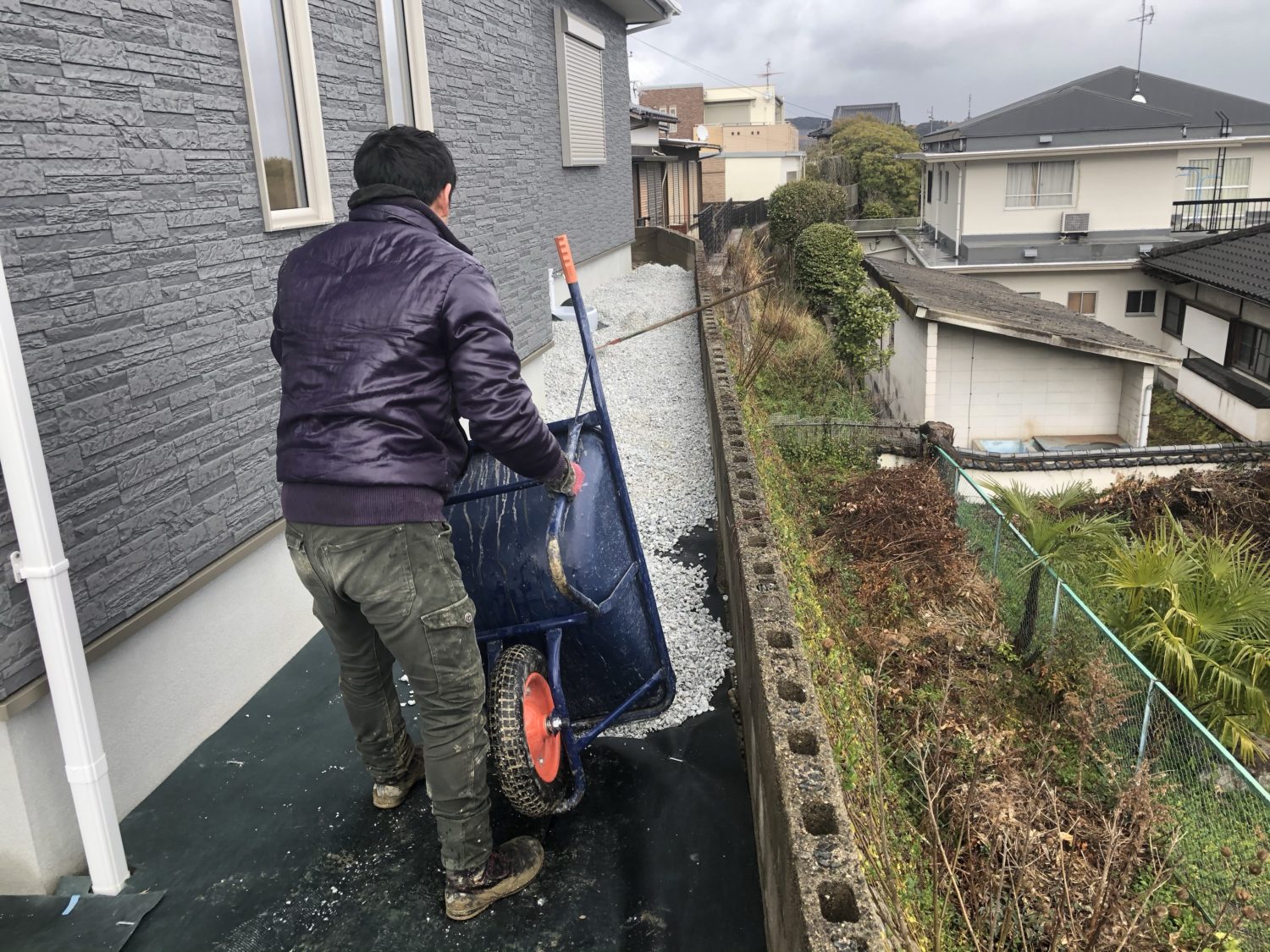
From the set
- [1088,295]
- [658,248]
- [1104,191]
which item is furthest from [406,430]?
[1104,191]

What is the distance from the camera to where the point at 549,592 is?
10.2 ft

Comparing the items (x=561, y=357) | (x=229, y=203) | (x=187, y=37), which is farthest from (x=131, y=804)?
(x=561, y=357)

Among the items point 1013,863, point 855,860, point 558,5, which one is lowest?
point 1013,863

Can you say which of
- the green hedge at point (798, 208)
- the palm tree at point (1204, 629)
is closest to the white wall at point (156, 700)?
the palm tree at point (1204, 629)

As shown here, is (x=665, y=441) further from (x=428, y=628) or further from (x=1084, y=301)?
(x=1084, y=301)

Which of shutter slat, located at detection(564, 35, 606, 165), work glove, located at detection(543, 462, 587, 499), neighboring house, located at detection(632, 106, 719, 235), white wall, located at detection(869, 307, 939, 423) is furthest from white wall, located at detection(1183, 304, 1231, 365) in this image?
work glove, located at detection(543, 462, 587, 499)

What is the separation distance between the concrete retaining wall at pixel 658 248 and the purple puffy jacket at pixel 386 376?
18.8 m

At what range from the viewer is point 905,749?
4.84 m

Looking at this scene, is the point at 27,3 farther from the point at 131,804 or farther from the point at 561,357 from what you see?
the point at 561,357

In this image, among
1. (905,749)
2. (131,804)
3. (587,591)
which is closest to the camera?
(587,591)

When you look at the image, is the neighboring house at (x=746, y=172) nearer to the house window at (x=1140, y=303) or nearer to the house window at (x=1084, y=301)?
the house window at (x=1084, y=301)

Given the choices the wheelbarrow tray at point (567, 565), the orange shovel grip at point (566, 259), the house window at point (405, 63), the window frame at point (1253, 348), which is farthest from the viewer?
the window frame at point (1253, 348)

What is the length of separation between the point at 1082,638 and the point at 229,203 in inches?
216

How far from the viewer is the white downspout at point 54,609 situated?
257cm
